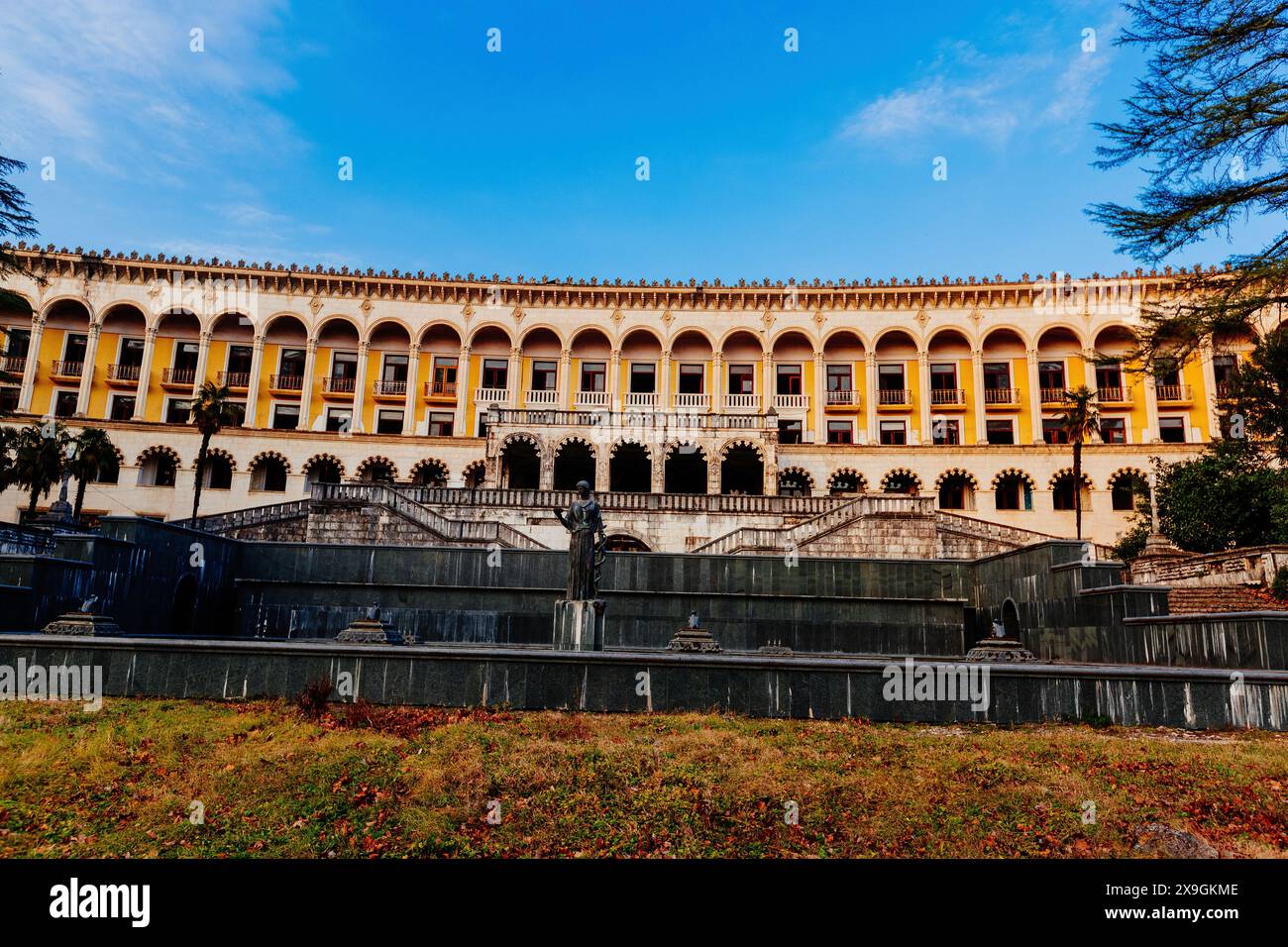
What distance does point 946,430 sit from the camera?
1861 inches

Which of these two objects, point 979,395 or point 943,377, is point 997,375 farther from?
point 943,377

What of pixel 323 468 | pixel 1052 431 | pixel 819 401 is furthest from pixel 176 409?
pixel 1052 431

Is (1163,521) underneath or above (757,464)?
underneath

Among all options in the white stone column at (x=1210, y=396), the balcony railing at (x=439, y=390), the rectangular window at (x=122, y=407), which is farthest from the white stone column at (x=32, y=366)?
the white stone column at (x=1210, y=396)

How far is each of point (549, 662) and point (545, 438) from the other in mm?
29156

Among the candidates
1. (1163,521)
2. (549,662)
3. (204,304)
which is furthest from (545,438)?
(549,662)

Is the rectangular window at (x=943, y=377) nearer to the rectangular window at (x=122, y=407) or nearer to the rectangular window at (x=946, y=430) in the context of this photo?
the rectangular window at (x=946, y=430)

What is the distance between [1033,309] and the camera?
152ft

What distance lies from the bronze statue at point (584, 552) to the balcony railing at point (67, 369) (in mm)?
45437

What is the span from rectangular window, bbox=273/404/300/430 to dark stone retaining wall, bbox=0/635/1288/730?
39.9 metres

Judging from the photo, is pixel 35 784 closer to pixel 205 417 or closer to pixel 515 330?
pixel 205 417

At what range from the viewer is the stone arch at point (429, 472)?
45.7 m

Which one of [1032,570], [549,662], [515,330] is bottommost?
[549,662]

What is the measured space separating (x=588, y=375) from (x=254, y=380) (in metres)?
19.3
